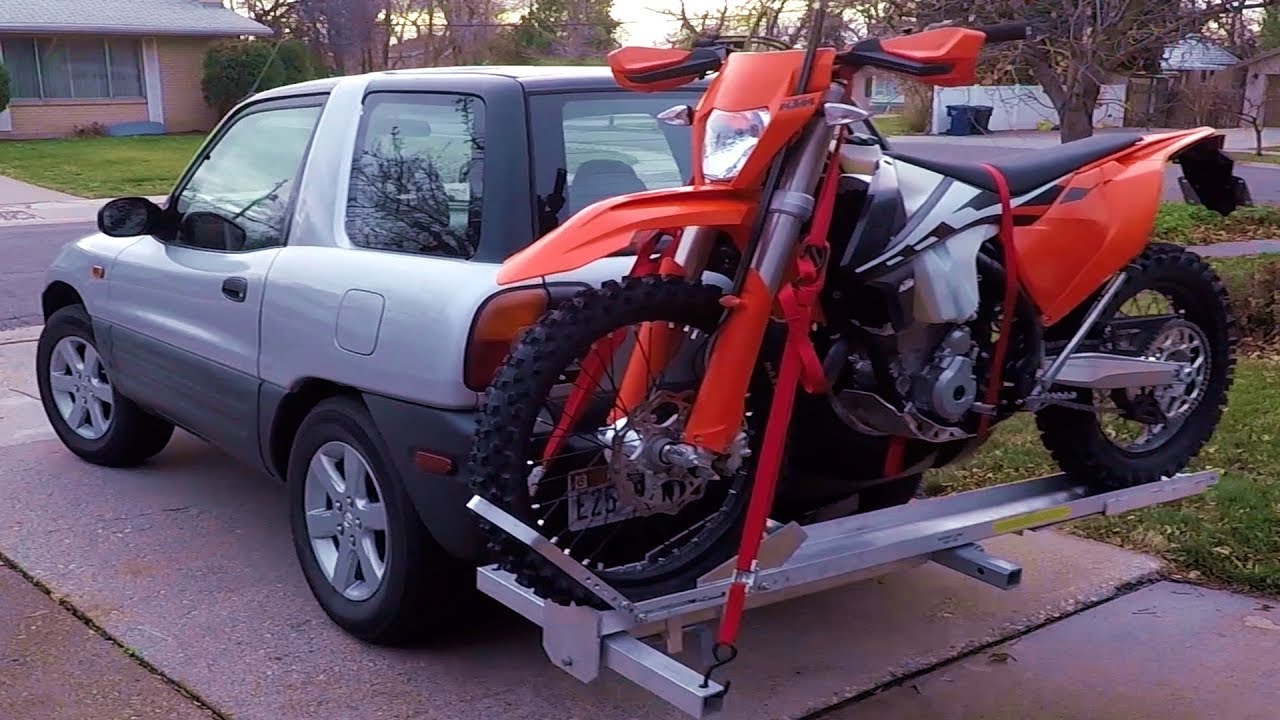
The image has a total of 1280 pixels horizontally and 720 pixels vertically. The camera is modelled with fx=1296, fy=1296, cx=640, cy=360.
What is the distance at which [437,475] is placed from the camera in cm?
354

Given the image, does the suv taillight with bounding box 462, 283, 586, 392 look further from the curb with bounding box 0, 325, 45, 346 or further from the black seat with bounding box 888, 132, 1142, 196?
the curb with bounding box 0, 325, 45, 346

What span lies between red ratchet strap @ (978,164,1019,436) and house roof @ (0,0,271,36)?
2921cm

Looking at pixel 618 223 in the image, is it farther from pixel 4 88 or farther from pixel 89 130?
pixel 89 130

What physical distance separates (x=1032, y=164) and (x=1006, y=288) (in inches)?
17.8

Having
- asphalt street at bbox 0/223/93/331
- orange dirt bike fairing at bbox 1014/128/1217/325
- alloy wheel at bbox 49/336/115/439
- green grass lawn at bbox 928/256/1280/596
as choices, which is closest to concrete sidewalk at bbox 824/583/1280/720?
green grass lawn at bbox 928/256/1280/596

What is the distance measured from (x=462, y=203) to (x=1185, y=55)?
9.96 meters

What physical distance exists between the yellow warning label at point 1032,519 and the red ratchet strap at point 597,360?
50.7 inches

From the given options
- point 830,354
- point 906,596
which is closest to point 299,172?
point 830,354

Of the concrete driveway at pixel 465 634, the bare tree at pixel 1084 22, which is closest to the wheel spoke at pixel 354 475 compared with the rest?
the concrete driveway at pixel 465 634

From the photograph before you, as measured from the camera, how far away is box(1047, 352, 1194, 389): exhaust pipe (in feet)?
12.7

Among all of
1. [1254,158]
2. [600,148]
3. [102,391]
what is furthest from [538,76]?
[1254,158]

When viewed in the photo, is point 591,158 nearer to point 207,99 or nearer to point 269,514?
point 269,514

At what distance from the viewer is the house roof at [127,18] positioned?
28781mm

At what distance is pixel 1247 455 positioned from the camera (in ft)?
18.4
